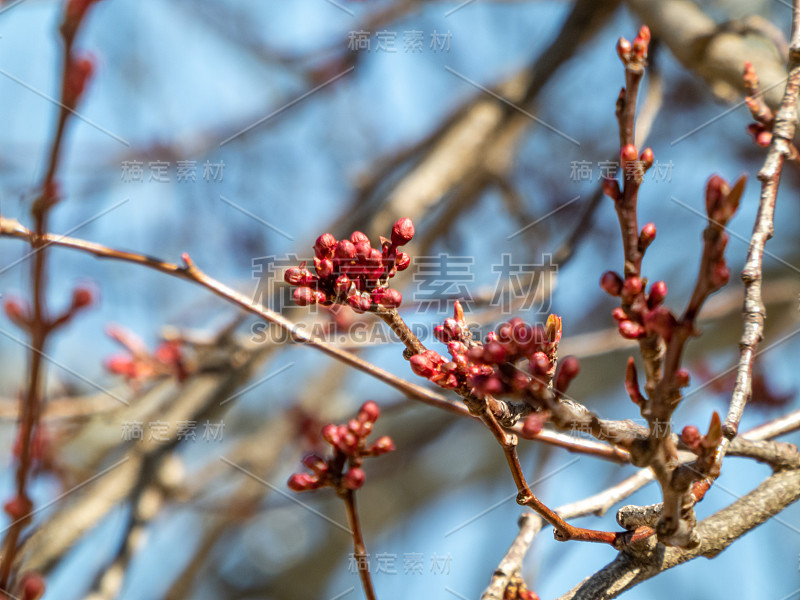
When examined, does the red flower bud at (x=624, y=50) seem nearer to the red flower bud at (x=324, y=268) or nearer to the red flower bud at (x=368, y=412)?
the red flower bud at (x=324, y=268)

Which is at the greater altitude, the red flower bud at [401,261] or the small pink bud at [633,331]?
the red flower bud at [401,261]

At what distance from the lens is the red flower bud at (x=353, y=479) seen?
1.25 meters

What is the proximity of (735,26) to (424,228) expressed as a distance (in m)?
1.77

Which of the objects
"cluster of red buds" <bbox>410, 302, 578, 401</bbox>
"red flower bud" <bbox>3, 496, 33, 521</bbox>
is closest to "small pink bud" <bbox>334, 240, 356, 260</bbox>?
"cluster of red buds" <bbox>410, 302, 578, 401</bbox>

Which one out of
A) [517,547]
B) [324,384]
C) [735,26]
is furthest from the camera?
[324,384]

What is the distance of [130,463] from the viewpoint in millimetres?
2451

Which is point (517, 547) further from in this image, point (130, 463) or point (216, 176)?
point (216, 176)

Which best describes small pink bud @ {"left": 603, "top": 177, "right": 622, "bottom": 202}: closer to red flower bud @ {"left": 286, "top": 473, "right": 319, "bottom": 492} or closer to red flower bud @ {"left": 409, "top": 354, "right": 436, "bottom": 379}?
red flower bud @ {"left": 409, "top": 354, "right": 436, "bottom": 379}

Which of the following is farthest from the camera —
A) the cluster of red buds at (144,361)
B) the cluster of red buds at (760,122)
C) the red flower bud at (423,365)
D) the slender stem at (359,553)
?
the cluster of red buds at (144,361)

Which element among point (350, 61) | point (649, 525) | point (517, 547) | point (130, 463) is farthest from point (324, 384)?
point (649, 525)

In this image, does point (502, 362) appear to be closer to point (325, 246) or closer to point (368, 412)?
point (325, 246)

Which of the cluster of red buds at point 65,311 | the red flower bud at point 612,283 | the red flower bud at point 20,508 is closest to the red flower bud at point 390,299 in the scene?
the red flower bud at point 612,283

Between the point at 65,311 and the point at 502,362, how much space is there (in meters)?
0.93

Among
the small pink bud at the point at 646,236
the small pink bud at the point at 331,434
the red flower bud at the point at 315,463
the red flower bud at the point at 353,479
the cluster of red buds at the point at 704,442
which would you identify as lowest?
the cluster of red buds at the point at 704,442
